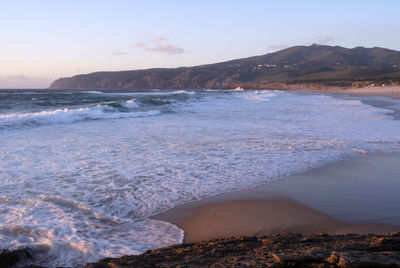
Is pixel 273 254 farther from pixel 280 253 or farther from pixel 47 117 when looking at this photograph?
pixel 47 117

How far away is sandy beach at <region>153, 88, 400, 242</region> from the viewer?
3562 mm

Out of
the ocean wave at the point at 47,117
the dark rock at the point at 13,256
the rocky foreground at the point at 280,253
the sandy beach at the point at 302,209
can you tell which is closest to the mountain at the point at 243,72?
the ocean wave at the point at 47,117

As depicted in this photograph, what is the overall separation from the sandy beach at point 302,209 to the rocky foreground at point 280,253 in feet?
1.88

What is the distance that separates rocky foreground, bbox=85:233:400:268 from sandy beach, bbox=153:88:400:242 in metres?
0.57

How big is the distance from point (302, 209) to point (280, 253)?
2.04 metres

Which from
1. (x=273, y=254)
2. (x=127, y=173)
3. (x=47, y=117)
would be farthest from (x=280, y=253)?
(x=47, y=117)

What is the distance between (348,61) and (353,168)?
569 feet

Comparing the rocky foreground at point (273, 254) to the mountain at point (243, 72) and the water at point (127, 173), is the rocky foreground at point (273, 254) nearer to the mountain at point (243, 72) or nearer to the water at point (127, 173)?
the water at point (127, 173)

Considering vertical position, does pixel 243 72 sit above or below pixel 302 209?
above

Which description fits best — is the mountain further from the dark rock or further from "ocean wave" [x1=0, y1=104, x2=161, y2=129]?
the dark rock

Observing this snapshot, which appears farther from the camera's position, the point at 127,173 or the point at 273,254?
the point at 127,173

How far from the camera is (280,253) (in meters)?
2.22

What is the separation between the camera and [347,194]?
15.2ft

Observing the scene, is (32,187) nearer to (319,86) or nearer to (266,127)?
(266,127)
